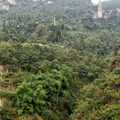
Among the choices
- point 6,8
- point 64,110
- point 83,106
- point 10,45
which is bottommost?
point 64,110

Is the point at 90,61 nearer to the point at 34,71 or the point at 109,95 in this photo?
the point at 34,71

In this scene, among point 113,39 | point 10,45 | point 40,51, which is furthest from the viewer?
point 113,39

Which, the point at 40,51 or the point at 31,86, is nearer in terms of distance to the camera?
the point at 31,86

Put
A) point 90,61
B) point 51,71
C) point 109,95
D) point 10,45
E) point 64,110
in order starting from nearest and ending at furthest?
point 109,95, point 64,110, point 51,71, point 10,45, point 90,61

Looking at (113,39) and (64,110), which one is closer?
(64,110)

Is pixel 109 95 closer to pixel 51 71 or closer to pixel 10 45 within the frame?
pixel 51 71

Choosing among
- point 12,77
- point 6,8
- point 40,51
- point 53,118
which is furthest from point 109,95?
point 6,8

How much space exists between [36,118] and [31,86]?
117 inches

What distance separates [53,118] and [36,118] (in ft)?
5.73

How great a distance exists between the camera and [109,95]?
1606 cm

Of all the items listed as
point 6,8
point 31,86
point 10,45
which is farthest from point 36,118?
point 6,8

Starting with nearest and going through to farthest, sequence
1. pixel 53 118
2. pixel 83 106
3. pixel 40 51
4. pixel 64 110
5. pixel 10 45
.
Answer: pixel 83 106 < pixel 53 118 < pixel 64 110 < pixel 10 45 < pixel 40 51

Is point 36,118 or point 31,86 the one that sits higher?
point 31,86

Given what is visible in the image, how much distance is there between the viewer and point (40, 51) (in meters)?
26.9
